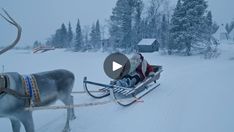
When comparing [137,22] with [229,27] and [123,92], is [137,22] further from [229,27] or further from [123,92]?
[229,27]

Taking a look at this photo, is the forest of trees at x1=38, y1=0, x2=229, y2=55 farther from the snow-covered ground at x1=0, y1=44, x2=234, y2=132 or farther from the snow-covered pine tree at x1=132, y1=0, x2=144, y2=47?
the snow-covered ground at x1=0, y1=44, x2=234, y2=132

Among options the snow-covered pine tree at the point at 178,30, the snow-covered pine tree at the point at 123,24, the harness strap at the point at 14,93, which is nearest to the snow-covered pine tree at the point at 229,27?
the snow-covered pine tree at the point at 123,24

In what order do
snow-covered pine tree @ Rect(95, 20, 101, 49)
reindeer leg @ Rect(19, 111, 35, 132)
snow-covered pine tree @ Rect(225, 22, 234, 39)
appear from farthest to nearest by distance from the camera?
snow-covered pine tree @ Rect(225, 22, 234, 39) → snow-covered pine tree @ Rect(95, 20, 101, 49) → reindeer leg @ Rect(19, 111, 35, 132)

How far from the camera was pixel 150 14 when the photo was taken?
46.7 meters

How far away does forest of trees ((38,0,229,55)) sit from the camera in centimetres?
2803

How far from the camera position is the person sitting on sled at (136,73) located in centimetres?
883

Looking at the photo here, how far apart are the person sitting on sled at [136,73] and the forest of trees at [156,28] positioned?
19.7 metres

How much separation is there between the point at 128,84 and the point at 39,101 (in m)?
4.31

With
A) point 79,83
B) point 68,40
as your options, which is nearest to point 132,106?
point 79,83

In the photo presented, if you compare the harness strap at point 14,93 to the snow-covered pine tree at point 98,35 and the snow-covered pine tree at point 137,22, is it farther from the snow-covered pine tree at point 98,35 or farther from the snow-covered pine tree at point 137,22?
the snow-covered pine tree at point 98,35

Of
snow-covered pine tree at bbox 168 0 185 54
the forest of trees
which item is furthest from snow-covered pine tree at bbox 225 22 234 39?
snow-covered pine tree at bbox 168 0 185 54

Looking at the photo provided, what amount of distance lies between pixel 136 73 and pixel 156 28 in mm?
41905

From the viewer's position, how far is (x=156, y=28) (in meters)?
49.5

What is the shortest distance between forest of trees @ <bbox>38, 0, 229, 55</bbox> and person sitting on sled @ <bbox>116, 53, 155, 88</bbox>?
19.7 meters
